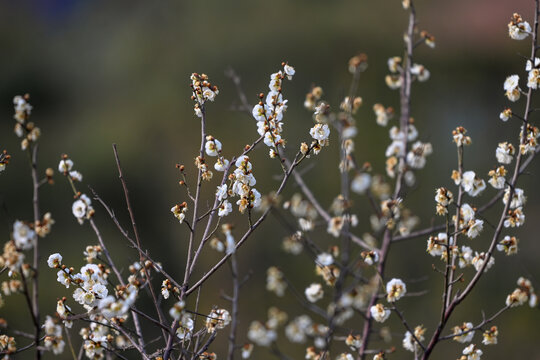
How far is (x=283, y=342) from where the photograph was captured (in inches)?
207

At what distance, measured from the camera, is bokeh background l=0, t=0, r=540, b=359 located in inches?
196

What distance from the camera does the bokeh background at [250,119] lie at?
16.3 ft

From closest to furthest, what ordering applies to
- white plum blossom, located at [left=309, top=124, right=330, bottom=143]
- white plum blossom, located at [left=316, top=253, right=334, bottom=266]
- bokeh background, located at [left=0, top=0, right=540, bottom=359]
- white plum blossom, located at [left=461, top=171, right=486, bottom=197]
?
white plum blossom, located at [left=316, top=253, right=334, bottom=266] → white plum blossom, located at [left=309, top=124, right=330, bottom=143] → white plum blossom, located at [left=461, top=171, right=486, bottom=197] → bokeh background, located at [left=0, top=0, right=540, bottom=359]

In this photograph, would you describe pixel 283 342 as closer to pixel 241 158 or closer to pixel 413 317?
pixel 413 317

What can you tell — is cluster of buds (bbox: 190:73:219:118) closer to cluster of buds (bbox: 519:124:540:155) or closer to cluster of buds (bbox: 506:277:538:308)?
cluster of buds (bbox: 519:124:540:155)

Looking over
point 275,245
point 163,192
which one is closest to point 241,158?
point 275,245

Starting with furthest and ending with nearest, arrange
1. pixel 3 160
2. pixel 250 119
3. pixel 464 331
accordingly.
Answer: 1. pixel 250 119
2. pixel 464 331
3. pixel 3 160

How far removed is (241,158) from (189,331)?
0.52 meters

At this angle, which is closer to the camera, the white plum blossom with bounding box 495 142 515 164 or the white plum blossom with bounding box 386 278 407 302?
the white plum blossom with bounding box 386 278 407 302

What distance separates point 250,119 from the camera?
595 cm

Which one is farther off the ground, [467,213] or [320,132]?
[320,132]

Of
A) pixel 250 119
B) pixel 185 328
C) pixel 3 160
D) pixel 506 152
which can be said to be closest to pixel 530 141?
pixel 506 152

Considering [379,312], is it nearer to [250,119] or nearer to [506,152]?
[506,152]

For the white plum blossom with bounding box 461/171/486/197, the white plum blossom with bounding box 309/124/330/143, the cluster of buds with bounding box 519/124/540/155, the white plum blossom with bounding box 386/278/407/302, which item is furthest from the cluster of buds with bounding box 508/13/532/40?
the white plum blossom with bounding box 386/278/407/302
